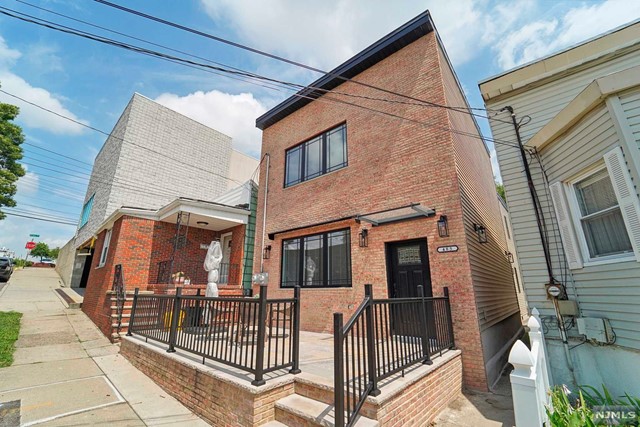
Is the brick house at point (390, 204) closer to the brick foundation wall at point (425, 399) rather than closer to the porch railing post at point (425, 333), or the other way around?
the brick foundation wall at point (425, 399)

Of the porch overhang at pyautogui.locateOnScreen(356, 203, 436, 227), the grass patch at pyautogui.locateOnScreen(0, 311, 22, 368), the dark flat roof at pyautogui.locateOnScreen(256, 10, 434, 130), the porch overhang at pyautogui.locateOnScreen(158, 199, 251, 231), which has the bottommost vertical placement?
the grass patch at pyautogui.locateOnScreen(0, 311, 22, 368)

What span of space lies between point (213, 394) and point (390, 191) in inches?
210

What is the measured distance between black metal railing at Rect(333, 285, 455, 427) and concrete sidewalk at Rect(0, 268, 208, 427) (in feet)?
7.36

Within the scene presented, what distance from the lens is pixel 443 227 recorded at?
5.62 m

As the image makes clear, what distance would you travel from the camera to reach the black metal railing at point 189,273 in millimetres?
9539

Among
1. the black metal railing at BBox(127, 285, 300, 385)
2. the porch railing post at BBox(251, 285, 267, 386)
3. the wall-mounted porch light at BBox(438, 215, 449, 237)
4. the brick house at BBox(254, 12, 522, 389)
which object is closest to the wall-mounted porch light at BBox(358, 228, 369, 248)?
the brick house at BBox(254, 12, 522, 389)

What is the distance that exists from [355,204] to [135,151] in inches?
489

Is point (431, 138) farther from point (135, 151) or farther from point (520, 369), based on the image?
point (135, 151)

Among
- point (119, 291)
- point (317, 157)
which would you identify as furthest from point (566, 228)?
point (119, 291)

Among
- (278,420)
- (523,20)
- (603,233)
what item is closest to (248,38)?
(523,20)

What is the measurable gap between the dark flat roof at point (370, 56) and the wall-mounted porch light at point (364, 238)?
11.7ft

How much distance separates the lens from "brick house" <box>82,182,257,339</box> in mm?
9094

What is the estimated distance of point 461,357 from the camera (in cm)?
498

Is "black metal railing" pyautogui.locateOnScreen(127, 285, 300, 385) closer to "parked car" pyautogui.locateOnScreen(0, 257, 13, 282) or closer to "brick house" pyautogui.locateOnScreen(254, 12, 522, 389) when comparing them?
"brick house" pyautogui.locateOnScreen(254, 12, 522, 389)
